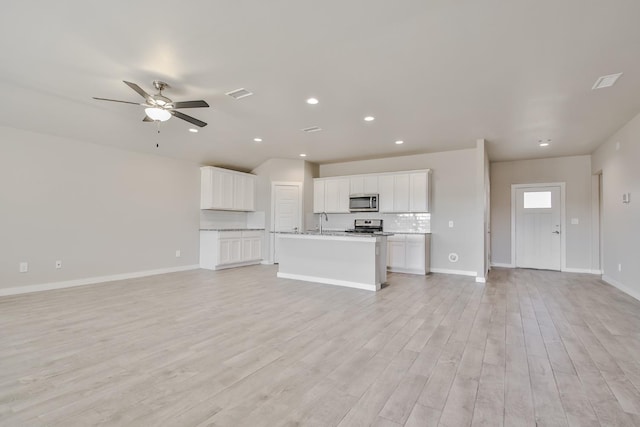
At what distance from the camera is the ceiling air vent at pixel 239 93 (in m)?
3.84

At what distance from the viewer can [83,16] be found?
2469 mm

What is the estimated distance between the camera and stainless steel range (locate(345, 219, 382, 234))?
23.9ft

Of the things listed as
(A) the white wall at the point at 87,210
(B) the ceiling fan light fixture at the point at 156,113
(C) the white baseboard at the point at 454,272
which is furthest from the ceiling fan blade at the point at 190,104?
(C) the white baseboard at the point at 454,272

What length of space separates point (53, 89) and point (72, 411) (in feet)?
12.4

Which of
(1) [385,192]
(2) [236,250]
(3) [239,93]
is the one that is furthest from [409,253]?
(3) [239,93]

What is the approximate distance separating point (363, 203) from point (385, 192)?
1.83ft

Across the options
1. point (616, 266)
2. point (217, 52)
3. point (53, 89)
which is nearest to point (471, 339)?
point (217, 52)

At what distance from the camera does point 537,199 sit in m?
7.31

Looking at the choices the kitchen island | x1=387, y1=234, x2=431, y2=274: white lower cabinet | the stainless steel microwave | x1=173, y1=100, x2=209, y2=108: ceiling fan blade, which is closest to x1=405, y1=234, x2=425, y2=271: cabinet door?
x1=387, y1=234, x2=431, y2=274: white lower cabinet

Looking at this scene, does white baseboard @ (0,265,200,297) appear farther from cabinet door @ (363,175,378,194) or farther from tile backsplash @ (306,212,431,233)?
cabinet door @ (363,175,378,194)

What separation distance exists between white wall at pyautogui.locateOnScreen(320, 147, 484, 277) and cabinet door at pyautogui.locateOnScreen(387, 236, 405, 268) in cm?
76

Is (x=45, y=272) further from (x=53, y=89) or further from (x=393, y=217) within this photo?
(x=393, y=217)

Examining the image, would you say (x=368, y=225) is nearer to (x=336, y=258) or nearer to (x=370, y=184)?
(x=370, y=184)

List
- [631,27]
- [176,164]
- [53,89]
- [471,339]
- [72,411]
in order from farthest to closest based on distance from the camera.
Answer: [176,164]
[53,89]
[471,339]
[631,27]
[72,411]
